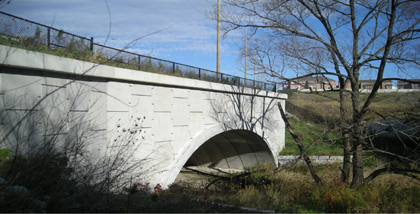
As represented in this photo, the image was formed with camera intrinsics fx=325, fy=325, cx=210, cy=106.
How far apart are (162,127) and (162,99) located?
0.68 metres

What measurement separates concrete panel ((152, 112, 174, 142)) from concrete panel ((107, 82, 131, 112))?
38.8 inches

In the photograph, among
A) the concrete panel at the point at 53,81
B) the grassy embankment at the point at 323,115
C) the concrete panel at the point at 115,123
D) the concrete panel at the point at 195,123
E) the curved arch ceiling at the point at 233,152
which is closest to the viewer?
the concrete panel at the point at 53,81

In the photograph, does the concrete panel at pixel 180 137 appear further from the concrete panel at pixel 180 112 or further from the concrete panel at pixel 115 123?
the concrete panel at pixel 115 123

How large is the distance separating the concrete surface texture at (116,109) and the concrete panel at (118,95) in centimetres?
2

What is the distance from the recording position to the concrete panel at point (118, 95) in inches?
252

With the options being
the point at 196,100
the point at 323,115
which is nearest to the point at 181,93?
the point at 196,100

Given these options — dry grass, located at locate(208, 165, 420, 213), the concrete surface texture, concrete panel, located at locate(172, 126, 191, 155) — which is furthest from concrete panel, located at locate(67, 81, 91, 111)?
dry grass, located at locate(208, 165, 420, 213)

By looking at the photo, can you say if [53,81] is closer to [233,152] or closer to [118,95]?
[118,95]

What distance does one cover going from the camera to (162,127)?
25.7 feet

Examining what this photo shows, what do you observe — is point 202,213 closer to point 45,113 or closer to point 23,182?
point 23,182

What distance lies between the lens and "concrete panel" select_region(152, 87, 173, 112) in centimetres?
763

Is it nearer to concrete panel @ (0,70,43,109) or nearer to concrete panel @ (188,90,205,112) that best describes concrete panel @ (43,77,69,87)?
concrete panel @ (0,70,43,109)

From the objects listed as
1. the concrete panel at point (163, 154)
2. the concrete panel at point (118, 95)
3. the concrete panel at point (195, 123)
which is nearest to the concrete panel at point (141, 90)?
the concrete panel at point (118, 95)

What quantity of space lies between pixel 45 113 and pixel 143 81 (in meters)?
2.50
